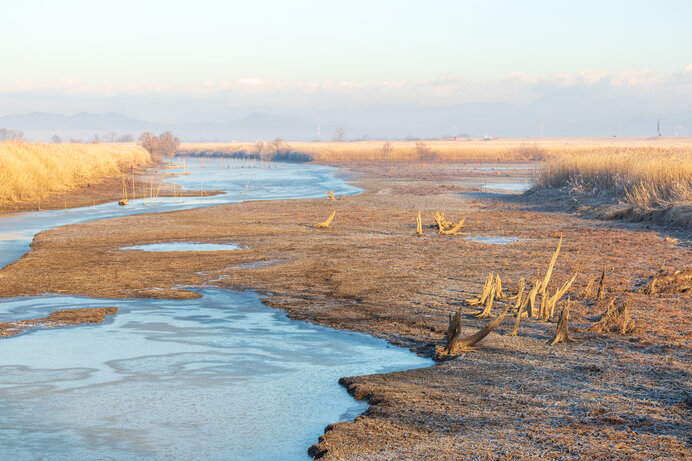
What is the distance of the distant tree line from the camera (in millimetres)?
102438

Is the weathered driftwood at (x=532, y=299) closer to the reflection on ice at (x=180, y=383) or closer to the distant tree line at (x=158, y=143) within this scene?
the reflection on ice at (x=180, y=383)

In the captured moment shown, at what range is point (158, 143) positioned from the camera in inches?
4186

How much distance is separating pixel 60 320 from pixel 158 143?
101 meters

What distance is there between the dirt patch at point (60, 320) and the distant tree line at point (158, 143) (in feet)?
299

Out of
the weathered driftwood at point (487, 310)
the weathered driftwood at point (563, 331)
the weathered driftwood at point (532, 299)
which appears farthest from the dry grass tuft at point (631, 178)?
the weathered driftwood at point (563, 331)

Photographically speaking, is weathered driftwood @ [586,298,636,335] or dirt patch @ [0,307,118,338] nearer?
weathered driftwood @ [586,298,636,335]

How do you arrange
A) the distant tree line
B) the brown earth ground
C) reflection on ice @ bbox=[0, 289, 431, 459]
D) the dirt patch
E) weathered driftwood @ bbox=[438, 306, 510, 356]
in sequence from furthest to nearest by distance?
the distant tree line, the dirt patch, weathered driftwood @ bbox=[438, 306, 510, 356], reflection on ice @ bbox=[0, 289, 431, 459], the brown earth ground

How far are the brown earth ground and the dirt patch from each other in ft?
4.60

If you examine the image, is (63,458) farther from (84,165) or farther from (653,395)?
(84,165)

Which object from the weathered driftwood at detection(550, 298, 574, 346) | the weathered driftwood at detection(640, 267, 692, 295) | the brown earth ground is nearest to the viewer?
the brown earth ground

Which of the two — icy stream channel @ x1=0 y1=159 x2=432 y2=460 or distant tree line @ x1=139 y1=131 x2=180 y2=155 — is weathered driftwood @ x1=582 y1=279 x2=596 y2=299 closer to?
icy stream channel @ x1=0 y1=159 x2=432 y2=460

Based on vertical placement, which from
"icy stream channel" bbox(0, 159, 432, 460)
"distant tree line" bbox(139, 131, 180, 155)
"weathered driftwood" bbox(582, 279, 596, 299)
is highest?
"distant tree line" bbox(139, 131, 180, 155)

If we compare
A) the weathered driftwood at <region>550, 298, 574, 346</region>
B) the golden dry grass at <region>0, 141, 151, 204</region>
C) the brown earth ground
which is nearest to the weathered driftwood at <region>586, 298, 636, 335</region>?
the brown earth ground

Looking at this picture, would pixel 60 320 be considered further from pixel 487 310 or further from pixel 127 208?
pixel 127 208
